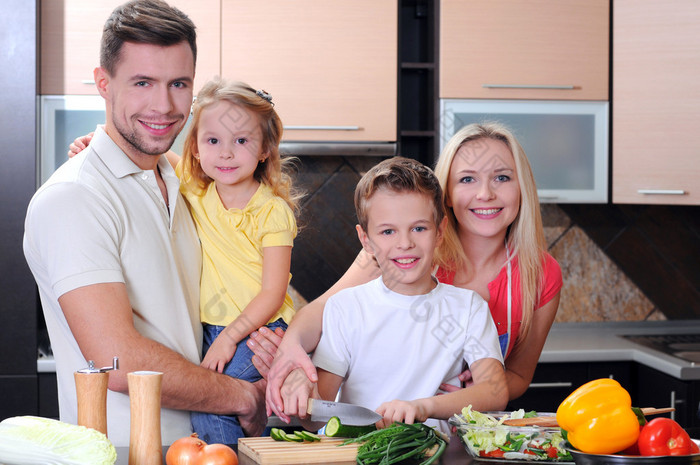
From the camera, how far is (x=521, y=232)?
1.83 m

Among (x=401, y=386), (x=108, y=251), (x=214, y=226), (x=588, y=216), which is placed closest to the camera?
(x=108, y=251)

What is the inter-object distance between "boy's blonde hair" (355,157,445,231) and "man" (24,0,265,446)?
0.42 m

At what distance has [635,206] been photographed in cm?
332

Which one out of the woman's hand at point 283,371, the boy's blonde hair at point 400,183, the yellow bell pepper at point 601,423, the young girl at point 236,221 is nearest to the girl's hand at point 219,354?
the young girl at point 236,221

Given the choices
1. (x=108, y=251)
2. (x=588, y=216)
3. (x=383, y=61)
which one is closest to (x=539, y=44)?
(x=383, y=61)

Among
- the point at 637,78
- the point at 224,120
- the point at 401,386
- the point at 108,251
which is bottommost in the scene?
the point at 401,386

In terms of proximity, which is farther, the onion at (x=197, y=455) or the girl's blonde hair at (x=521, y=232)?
the girl's blonde hair at (x=521, y=232)

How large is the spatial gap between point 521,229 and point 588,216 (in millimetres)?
1631

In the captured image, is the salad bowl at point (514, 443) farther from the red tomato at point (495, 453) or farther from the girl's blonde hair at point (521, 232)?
the girl's blonde hair at point (521, 232)

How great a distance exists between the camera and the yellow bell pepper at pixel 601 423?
984 mm

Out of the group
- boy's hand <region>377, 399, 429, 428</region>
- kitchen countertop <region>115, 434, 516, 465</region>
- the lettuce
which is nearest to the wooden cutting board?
kitchen countertop <region>115, 434, 516, 465</region>

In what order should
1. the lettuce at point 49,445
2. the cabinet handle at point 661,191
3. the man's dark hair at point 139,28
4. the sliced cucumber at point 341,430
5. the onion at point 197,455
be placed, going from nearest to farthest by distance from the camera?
the lettuce at point 49,445, the onion at point 197,455, the sliced cucumber at point 341,430, the man's dark hair at point 139,28, the cabinet handle at point 661,191

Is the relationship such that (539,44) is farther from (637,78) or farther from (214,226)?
(214,226)

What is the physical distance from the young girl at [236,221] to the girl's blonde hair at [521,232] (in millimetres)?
403
